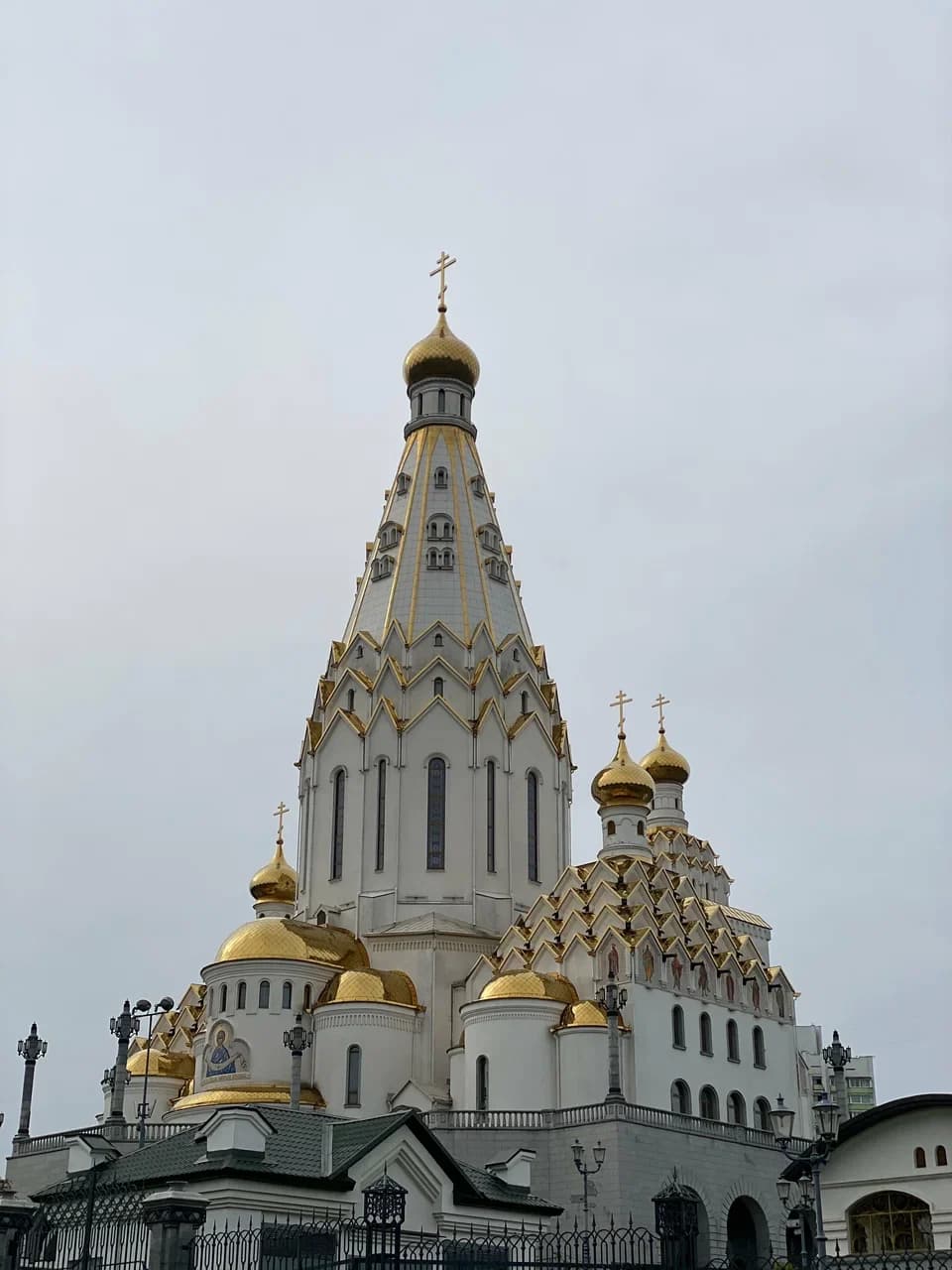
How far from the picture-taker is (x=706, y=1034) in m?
44.3

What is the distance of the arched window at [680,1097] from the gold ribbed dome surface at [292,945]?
29.8 ft

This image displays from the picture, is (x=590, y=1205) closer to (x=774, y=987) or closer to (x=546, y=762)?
(x=774, y=987)

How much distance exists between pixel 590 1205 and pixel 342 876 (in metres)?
13.5

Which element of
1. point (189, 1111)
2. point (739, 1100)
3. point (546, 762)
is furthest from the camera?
point (546, 762)

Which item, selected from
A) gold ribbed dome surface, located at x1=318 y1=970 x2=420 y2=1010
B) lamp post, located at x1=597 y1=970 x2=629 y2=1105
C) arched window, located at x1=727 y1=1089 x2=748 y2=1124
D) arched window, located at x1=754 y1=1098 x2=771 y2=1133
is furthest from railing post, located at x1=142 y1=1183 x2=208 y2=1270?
arched window, located at x1=754 y1=1098 x2=771 y2=1133

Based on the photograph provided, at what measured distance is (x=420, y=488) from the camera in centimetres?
5325

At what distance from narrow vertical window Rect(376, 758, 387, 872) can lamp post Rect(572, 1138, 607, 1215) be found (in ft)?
37.8

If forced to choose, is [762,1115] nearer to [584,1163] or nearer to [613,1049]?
[613,1049]

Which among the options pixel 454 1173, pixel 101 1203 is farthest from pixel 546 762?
pixel 101 1203

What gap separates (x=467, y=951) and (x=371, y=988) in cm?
342

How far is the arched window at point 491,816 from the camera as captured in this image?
159 ft

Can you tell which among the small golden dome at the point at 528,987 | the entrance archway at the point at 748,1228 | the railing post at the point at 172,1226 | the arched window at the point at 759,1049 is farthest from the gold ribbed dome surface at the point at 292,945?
the railing post at the point at 172,1226

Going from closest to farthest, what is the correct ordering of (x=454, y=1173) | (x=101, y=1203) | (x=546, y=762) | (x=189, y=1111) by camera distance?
(x=101, y=1203)
(x=454, y=1173)
(x=189, y=1111)
(x=546, y=762)

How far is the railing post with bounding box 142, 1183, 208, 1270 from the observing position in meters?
18.0
